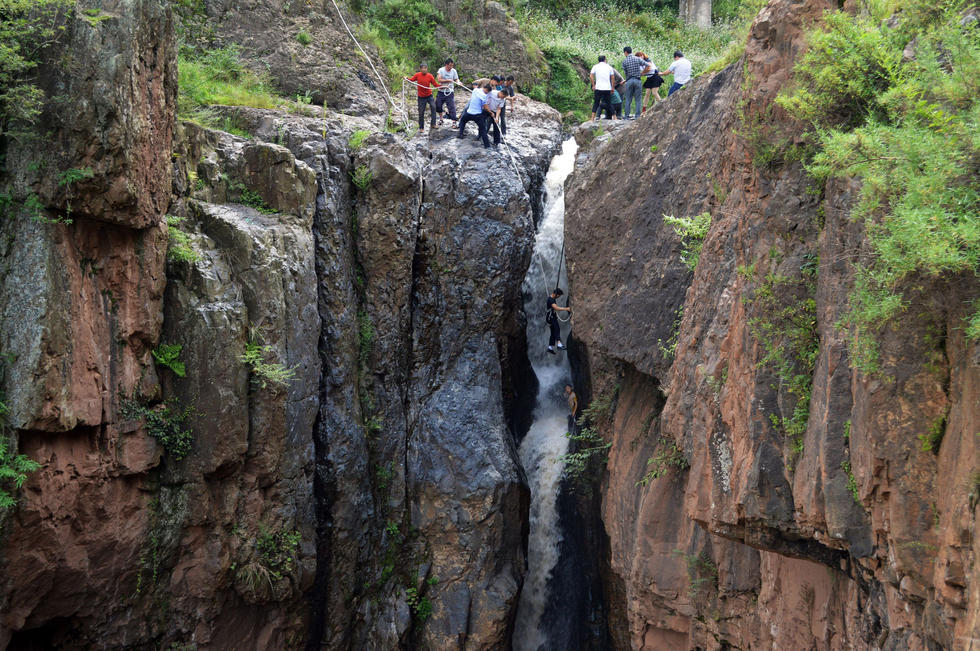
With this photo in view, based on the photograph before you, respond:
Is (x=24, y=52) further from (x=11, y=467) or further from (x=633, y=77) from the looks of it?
(x=633, y=77)

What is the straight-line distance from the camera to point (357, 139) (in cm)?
1472

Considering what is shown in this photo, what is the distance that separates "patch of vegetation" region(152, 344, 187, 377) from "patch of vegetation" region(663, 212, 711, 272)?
7.63m

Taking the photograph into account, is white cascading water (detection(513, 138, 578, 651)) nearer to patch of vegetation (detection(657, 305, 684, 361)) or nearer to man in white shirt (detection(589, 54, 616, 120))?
man in white shirt (detection(589, 54, 616, 120))

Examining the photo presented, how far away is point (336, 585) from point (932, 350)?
36.1ft

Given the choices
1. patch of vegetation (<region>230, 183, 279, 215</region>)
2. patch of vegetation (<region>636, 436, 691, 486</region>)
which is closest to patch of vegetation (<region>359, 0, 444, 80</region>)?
patch of vegetation (<region>230, 183, 279, 215</region>)

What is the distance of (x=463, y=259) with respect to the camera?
48.8 feet

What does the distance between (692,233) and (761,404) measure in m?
4.13

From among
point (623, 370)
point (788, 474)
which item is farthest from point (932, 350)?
point (623, 370)

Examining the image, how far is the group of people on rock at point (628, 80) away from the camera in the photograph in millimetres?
17203

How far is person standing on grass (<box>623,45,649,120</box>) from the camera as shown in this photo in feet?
57.8

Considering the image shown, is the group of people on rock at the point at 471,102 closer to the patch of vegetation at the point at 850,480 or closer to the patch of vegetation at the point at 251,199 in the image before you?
the patch of vegetation at the point at 251,199

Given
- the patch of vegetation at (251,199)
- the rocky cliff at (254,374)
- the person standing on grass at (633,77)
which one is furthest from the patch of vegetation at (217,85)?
the person standing on grass at (633,77)

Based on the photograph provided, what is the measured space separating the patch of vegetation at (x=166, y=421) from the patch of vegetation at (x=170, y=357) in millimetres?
458

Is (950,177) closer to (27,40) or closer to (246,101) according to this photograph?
(27,40)
